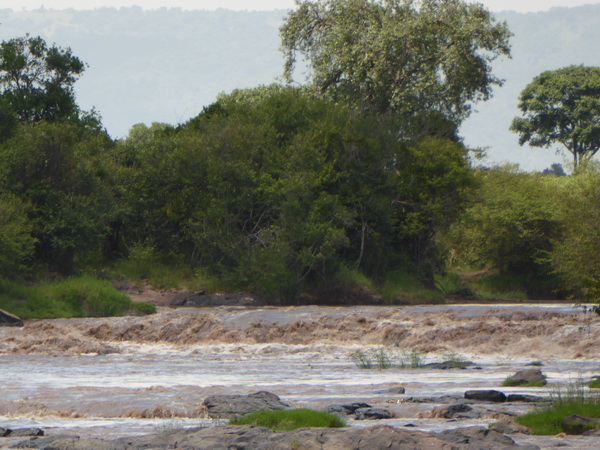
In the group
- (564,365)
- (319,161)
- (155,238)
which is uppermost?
(319,161)

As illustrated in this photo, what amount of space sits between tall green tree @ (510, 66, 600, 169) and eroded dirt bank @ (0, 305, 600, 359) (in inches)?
2537

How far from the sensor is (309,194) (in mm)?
47594

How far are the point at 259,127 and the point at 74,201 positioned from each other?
35.6ft

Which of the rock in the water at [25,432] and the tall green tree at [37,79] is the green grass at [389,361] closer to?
the rock in the water at [25,432]

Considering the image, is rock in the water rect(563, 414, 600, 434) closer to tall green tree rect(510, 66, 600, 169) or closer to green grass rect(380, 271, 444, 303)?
green grass rect(380, 271, 444, 303)

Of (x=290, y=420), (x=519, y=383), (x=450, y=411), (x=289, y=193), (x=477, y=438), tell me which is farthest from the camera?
(x=289, y=193)

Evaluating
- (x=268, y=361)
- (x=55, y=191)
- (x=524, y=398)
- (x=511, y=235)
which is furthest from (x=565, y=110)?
(x=524, y=398)

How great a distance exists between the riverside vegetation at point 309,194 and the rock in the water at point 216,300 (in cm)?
60

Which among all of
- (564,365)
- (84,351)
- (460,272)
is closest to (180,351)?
(84,351)

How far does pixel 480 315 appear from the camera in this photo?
34.8 meters

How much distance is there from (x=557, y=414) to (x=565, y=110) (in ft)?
296

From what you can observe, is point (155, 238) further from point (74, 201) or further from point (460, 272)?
point (460, 272)

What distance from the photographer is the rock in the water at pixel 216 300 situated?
148ft

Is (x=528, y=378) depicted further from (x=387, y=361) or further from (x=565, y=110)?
(x=565, y=110)
